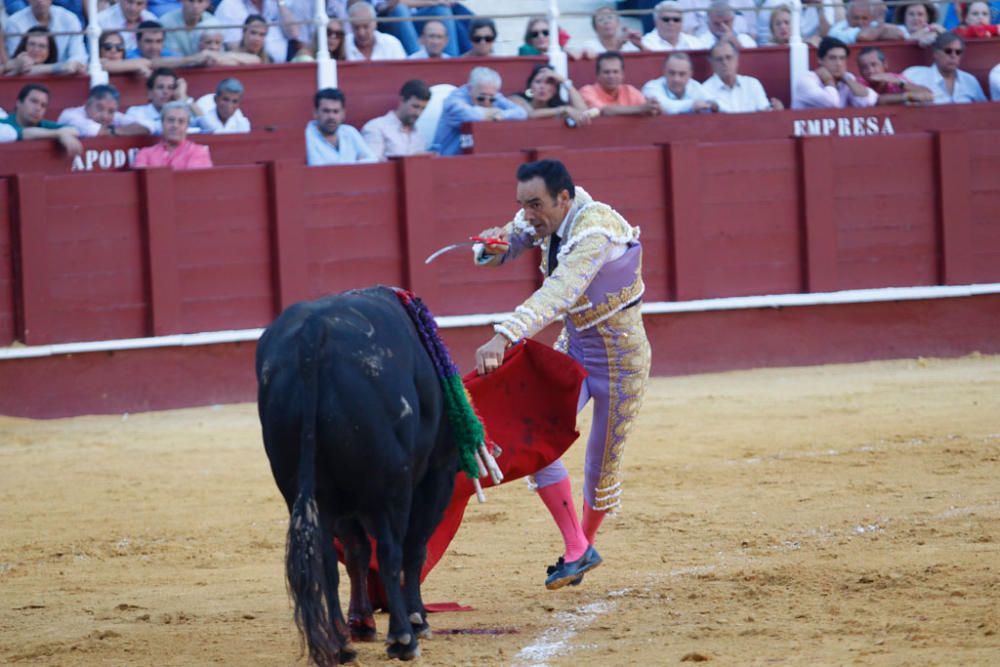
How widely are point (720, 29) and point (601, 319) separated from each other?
6.36 metres

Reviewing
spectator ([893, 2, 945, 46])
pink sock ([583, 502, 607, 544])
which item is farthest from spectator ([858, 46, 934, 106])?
pink sock ([583, 502, 607, 544])

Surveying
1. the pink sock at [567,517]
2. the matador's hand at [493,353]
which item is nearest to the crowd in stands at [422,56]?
the pink sock at [567,517]

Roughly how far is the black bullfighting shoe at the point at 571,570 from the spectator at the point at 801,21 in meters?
6.44

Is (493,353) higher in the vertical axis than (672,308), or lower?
higher

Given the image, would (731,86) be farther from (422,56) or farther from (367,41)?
(367,41)

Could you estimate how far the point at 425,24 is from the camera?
32.4ft

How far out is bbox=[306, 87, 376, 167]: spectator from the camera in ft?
29.2

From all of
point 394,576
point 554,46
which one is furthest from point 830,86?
point 394,576

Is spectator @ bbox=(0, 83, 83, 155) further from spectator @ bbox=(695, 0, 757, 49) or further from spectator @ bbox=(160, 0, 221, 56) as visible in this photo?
spectator @ bbox=(695, 0, 757, 49)

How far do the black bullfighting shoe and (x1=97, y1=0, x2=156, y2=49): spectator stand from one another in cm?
540

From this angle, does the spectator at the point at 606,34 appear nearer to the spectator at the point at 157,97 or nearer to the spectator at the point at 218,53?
the spectator at the point at 218,53

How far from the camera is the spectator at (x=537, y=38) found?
32.4 feet

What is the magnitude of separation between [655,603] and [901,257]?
246 inches

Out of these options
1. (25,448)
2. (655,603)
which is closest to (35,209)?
(25,448)
